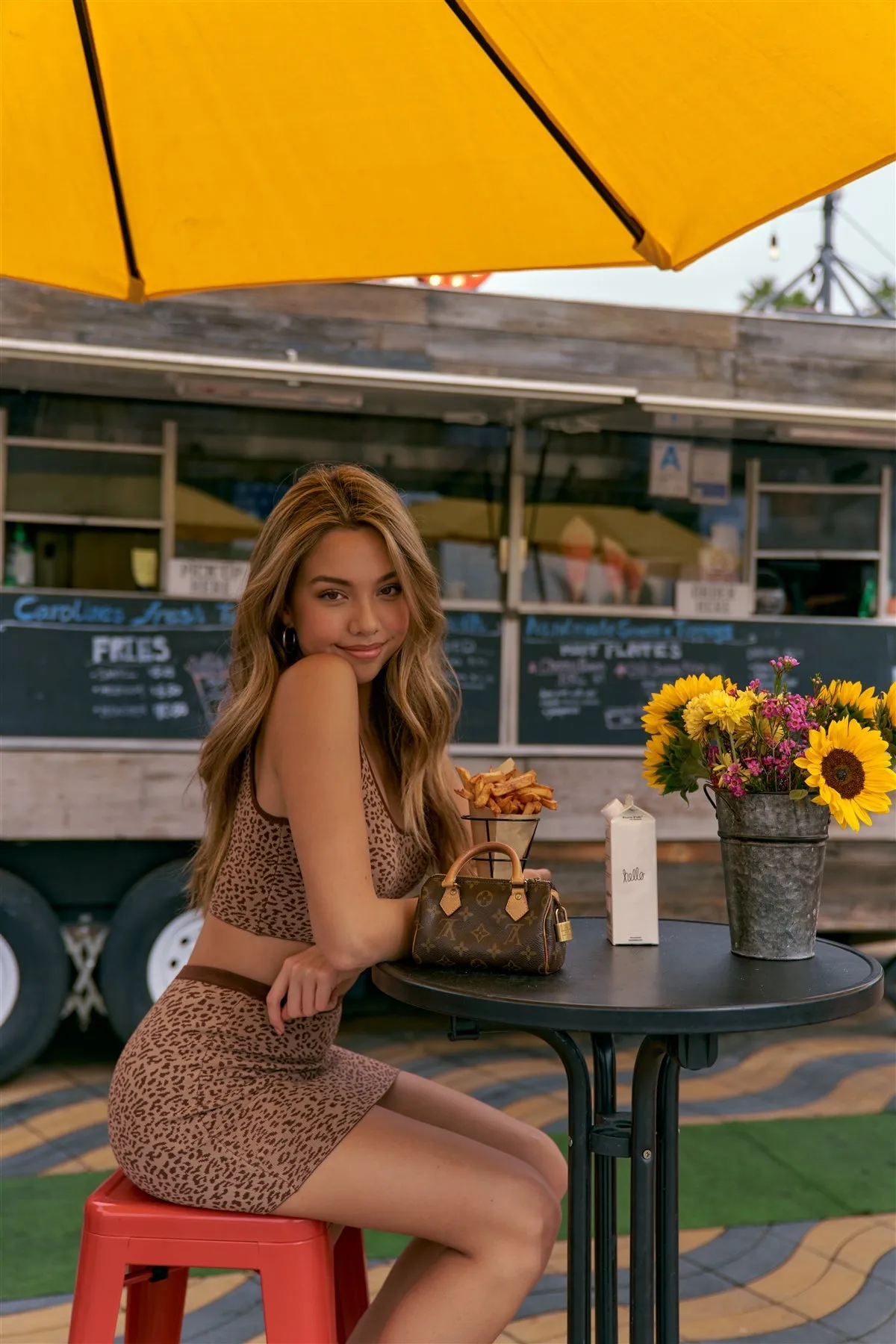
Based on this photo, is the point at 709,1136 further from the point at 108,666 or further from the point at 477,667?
the point at 108,666

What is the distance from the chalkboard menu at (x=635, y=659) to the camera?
5.38 metres

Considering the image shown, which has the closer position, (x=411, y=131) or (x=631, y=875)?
(x=631, y=875)

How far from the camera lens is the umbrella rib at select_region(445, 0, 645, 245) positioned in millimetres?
1998

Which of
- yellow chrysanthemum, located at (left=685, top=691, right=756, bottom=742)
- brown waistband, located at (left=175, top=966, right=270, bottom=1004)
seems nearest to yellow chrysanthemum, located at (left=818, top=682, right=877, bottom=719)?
yellow chrysanthemum, located at (left=685, top=691, right=756, bottom=742)

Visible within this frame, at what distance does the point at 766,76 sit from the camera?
6.39ft

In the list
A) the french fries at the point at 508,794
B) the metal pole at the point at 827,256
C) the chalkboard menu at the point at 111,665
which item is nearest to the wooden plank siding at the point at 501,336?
the chalkboard menu at the point at 111,665

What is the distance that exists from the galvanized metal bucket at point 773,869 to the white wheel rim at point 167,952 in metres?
3.25

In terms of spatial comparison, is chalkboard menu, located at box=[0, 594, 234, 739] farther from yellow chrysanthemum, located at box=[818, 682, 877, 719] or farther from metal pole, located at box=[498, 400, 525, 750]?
yellow chrysanthemum, located at box=[818, 682, 877, 719]

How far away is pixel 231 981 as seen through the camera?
1923 millimetres

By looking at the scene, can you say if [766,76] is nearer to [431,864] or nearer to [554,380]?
[431,864]

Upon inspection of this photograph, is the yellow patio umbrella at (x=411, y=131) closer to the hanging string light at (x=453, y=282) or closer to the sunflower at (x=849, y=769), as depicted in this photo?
the sunflower at (x=849, y=769)

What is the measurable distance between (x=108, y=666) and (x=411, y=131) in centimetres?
308

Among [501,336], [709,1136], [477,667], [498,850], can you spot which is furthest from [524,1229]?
[501,336]

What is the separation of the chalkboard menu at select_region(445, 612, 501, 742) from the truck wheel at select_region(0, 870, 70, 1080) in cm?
173
